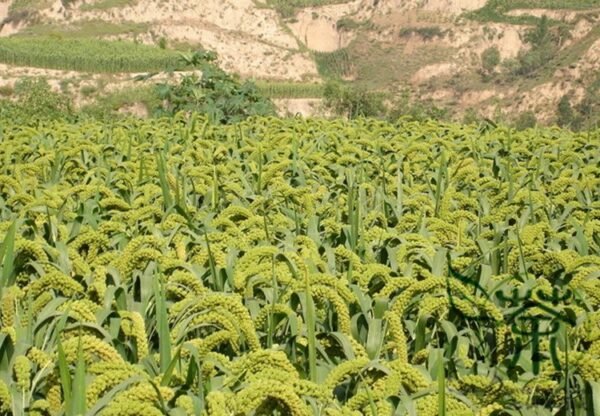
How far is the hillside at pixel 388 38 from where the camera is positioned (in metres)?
78.6

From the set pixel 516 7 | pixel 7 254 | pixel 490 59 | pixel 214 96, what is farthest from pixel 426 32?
pixel 7 254

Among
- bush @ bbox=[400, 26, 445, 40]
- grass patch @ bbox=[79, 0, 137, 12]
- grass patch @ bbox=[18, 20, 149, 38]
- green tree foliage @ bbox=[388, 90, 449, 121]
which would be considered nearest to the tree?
bush @ bbox=[400, 26, 445, 40]

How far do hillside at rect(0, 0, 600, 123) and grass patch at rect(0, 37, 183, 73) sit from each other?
27.4ft

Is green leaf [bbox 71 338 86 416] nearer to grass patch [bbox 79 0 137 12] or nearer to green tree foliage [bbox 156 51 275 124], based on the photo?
green tree foliage [bbox 156 51 275 124]

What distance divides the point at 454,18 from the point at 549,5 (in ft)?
41.0

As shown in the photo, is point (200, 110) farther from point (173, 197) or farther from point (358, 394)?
point (358, 394)

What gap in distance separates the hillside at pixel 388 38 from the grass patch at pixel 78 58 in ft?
27.4

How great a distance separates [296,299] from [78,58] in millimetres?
65454

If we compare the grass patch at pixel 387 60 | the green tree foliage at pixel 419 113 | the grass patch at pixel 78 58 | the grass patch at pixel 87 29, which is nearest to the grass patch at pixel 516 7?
the grass patch at pixel 387 60

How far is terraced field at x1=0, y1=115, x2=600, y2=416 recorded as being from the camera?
1.75 meters

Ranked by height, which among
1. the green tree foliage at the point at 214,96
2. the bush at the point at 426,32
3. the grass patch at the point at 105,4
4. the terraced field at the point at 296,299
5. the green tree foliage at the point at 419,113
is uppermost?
the grass patch at the point at 105,4

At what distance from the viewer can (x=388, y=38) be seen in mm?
107375

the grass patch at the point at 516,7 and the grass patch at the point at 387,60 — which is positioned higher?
the grass patch at the point at 516,7

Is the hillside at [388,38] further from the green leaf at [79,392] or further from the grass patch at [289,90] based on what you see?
the green leaf at [79,392]
